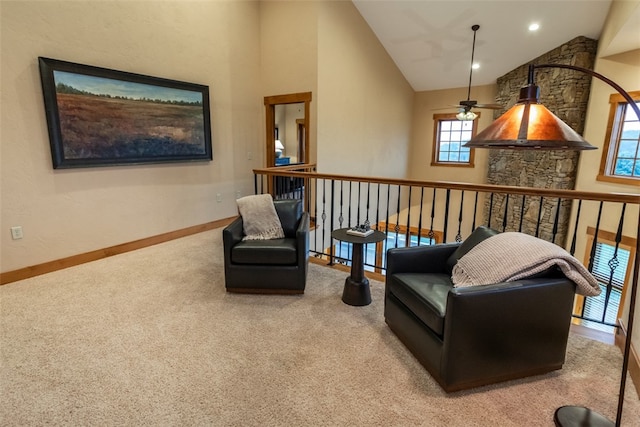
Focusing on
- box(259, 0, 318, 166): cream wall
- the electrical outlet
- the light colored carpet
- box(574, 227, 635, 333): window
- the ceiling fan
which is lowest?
box(574, 227, 635, 333): window

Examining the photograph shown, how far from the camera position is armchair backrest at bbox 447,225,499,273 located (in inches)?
91.5

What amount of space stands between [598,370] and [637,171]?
423 centimetres

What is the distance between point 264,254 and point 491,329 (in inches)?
71.1

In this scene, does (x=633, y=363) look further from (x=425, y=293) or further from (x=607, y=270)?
(x=607, y=270)

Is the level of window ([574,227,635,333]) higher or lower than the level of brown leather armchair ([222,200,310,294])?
lower

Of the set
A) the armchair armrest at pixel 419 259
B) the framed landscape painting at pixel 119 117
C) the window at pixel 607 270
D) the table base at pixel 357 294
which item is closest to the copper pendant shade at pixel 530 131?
the armchair armrest at pixel 419 259

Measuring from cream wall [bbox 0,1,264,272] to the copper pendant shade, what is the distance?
3852mm

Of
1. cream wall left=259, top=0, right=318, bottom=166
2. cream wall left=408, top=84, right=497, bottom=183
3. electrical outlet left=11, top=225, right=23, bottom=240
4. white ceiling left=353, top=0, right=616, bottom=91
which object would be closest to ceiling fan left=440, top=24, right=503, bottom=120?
white ceiling left=353, top=0, right=616, bottom=91

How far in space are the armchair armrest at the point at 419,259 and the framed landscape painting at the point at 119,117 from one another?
3.32 metres

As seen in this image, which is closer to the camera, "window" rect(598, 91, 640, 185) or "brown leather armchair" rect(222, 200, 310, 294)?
"brown leather armchair" rect(222, 200, 310, 294)

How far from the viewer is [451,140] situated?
8.23 m

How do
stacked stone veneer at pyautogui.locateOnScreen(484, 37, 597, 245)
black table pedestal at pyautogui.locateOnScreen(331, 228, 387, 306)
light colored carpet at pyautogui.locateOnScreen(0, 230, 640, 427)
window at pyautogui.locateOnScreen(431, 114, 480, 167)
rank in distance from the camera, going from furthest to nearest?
window at pyautogui.locateOnScreen(431, 114, 480, 167) → stacked stone veneer at pyautogui.locateOnScreen(484, 37, 597, 245) → black table pedestal at pyautogui.locateOnScreen(331, 228, 387, 306) → light colored carpet at pyautogui.locateOnScreen(0, 230, 640, 427)

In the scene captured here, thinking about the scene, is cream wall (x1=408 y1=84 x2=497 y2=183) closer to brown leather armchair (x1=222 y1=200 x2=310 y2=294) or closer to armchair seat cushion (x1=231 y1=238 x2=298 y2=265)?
brown leather armchair (x1=222 y1=200 x2=310 y2=294)

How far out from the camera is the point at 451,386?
185cm
